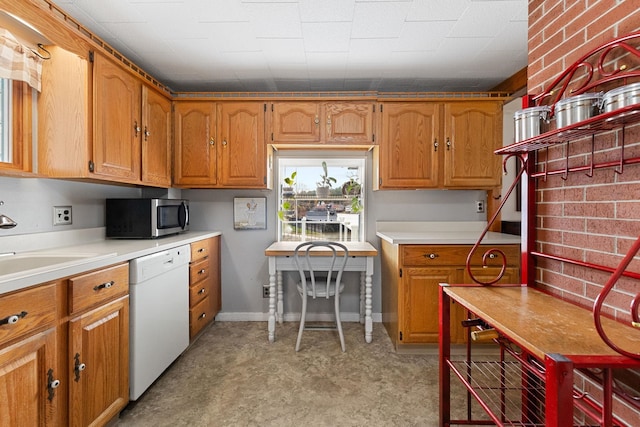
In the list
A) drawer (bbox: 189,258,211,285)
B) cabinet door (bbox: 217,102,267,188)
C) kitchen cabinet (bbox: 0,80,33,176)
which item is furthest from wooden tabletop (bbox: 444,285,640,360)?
kitchen cabinet (bbox: 0,80,33,176)

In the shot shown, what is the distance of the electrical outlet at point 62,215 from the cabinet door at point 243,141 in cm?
117

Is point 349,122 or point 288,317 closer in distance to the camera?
point 349,122

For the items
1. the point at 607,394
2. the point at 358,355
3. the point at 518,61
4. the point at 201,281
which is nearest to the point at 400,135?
the point at 518,61

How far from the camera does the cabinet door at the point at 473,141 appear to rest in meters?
2.83

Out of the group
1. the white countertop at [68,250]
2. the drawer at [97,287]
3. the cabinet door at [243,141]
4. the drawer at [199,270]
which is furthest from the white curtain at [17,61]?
the drawer at [199,270]

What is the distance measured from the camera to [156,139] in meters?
2.62

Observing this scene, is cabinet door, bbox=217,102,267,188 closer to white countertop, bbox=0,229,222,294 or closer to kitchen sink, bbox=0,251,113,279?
white countertop, bbox=0,229,222,294

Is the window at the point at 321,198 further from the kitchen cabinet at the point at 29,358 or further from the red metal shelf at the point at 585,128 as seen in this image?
the kitchen cabinet at the point at 29,358

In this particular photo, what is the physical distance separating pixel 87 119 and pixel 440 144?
2630mm

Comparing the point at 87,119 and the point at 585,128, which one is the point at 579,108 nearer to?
the point at 585,128

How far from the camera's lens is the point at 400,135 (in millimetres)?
2854

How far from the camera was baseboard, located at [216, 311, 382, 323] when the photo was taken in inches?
126

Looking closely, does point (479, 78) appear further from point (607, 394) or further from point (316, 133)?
point (607, 394)

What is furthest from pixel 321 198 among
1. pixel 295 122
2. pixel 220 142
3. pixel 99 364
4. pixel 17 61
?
pixel 17 61
